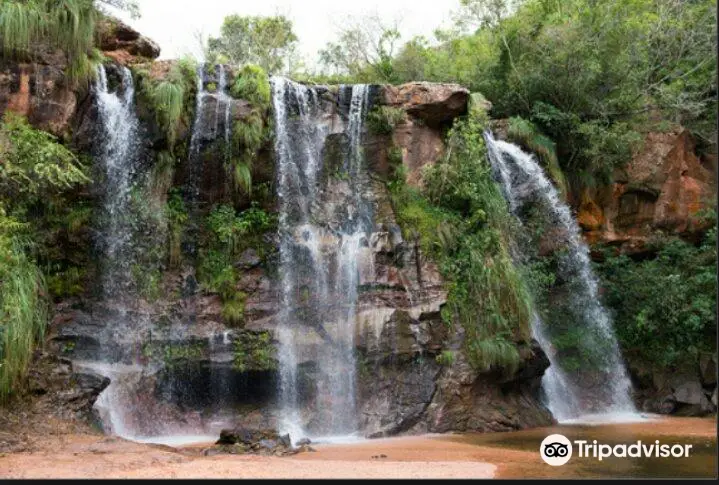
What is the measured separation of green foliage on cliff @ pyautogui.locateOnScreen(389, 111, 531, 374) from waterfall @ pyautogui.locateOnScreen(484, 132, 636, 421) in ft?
4.59

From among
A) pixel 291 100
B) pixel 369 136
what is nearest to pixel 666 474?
pixel 369 136

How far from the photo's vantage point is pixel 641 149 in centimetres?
1861

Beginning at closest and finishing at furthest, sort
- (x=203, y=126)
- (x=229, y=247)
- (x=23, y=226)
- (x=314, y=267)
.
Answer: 1. (x=23, y=226)
2. (x=229, y=247)
3. (x=314, y=267)
4. (x=203, y=126)

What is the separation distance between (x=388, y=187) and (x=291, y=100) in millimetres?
3040

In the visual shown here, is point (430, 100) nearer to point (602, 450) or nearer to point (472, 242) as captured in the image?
point (472, 242)

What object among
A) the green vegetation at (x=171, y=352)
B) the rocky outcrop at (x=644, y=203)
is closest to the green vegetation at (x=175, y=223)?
the green vegetation at (x=171, y=352)

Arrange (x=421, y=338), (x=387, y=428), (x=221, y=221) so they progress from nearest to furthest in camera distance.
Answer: (x=387, y=428) → (x=421, y=338) → (x=221, y=221)

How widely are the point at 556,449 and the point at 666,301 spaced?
820 cm

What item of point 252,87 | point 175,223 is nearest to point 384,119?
point 252,87

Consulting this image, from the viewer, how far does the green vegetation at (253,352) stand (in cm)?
1250

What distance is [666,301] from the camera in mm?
16031

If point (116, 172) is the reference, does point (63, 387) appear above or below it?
below

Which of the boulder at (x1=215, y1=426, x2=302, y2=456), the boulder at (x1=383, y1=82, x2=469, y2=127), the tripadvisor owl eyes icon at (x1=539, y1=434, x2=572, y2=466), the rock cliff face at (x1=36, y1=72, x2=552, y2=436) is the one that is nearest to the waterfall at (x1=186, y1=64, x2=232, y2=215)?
the rock cliff face at (x1=36, y1=72, x2=552, y2=436)

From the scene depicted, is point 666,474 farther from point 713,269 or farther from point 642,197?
point 642,197
